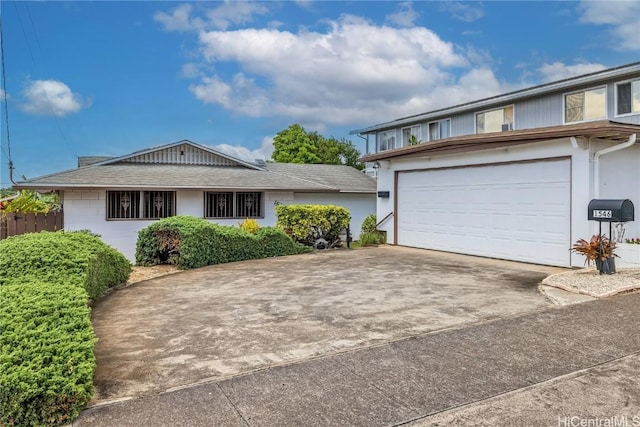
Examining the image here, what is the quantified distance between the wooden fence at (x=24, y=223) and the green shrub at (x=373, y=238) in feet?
30.0

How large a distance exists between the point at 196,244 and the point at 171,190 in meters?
4.04

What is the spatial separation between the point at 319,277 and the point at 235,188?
6716 mm

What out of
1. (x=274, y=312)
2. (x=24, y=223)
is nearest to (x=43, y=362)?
(x=274, y=312)

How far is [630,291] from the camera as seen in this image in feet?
21.9

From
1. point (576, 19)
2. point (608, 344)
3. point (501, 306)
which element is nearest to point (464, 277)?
point (501, 306)

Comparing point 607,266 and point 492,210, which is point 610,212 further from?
point 492,210

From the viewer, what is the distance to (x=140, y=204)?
14.0 metres

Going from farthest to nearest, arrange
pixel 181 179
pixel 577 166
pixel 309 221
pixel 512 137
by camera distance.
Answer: pixel 181 179, pixel 309 221, pixel 512 137, pixel 577 166

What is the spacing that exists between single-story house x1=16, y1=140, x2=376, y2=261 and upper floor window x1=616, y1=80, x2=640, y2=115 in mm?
9351

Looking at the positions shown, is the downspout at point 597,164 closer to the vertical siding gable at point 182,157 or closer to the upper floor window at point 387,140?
the vertical siding gable at point 182,157

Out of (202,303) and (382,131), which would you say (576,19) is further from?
(202,303)

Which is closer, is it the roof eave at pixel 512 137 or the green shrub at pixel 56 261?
the green shrub at pixel 56 261

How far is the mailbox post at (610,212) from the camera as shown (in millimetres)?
7410

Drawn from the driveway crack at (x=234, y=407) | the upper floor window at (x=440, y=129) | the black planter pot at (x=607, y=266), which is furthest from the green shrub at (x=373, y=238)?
the driveway crack at (x=234, y=407)
